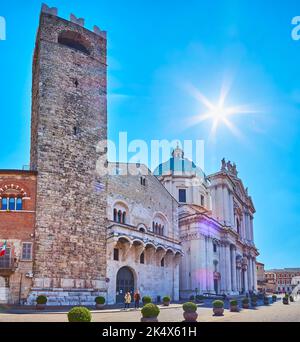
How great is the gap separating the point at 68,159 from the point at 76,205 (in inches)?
159

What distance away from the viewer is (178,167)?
252 ft

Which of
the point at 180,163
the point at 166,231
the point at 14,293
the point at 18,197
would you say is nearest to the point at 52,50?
the point at 18,197

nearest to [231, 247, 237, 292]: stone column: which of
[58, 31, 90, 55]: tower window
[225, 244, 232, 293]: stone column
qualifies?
[225, 244, 232, 293]: stone column

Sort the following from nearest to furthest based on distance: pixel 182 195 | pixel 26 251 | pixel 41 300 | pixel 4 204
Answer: pixel 41 300 < pixel 26 251 < pixel 4 204 < pixel 182 195

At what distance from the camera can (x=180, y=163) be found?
7775 centimetres

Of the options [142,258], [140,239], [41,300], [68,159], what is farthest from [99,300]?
[68,159]

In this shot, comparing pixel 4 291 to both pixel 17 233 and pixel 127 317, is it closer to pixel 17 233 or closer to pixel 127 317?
pixel 17 233

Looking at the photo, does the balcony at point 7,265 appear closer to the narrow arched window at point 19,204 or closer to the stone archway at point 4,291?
the stone archway at point 4,291

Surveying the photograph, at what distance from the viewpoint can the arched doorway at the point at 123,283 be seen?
40775mm

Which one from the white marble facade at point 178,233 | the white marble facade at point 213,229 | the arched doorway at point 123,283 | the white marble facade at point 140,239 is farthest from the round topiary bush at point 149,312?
the white marble facade at point 213,229

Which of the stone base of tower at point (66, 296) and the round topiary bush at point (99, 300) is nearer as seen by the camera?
the stone base of tower at point (66, 296)

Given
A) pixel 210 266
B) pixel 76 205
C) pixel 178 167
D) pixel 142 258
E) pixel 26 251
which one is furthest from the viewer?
pixel 178 167

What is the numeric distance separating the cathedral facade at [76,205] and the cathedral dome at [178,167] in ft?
72.9
